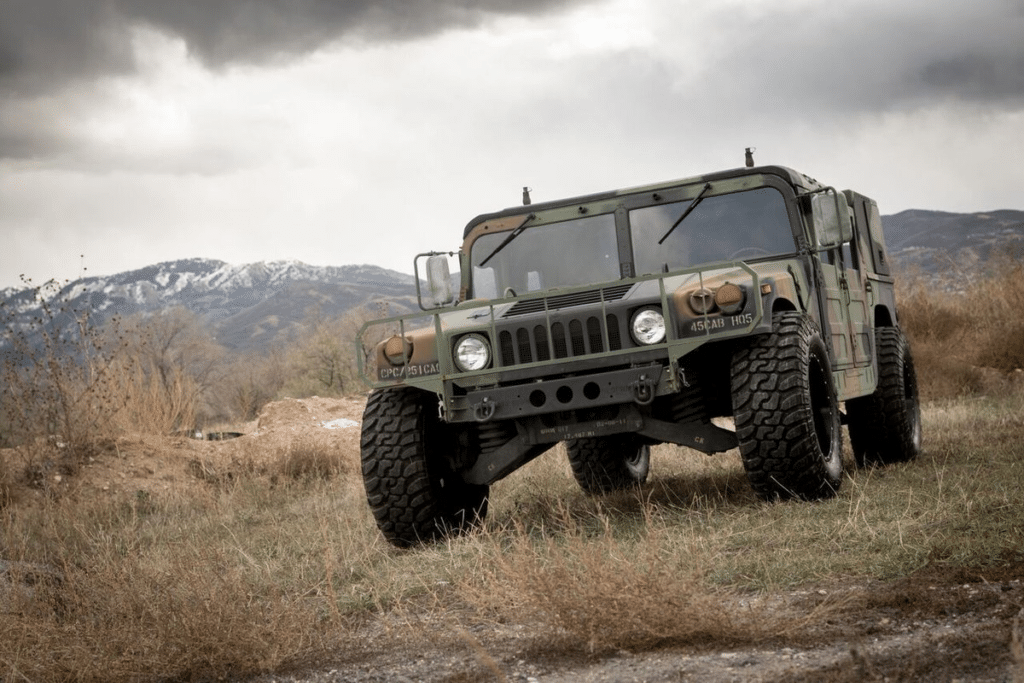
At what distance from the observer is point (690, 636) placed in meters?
3.69

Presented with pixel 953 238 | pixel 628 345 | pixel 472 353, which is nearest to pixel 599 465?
pixel 472 353

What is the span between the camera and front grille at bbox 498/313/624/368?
5.73 metres

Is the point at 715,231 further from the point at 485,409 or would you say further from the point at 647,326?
the point at 485,409

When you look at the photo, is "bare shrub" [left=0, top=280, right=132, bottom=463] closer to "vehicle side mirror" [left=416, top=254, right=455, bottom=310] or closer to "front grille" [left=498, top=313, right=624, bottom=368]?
"vehicle side mirror" [left=416, top=254, right=455, bottom=310]

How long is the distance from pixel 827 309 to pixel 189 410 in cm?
881

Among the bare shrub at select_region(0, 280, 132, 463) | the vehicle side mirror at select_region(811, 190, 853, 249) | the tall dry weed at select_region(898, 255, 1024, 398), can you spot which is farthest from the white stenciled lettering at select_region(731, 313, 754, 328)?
the tall dry weed at select_region(898, 255, 1024, 398)

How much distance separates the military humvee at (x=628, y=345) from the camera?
18.5 feet

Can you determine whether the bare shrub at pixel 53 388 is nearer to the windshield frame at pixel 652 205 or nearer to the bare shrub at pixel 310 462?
the bare shrub at pixel 310 462

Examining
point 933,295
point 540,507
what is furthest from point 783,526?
point 933,295

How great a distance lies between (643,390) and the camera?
5590 mm

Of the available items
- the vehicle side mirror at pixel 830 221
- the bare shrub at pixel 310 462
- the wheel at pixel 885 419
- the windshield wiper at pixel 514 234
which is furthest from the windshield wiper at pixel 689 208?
the bare shrub at pixel 310 462

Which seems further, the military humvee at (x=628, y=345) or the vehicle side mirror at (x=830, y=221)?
the vehicle side mirror at (x=830, y=221)

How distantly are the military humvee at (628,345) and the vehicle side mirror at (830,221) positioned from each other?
0.04ft

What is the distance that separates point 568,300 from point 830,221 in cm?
171
